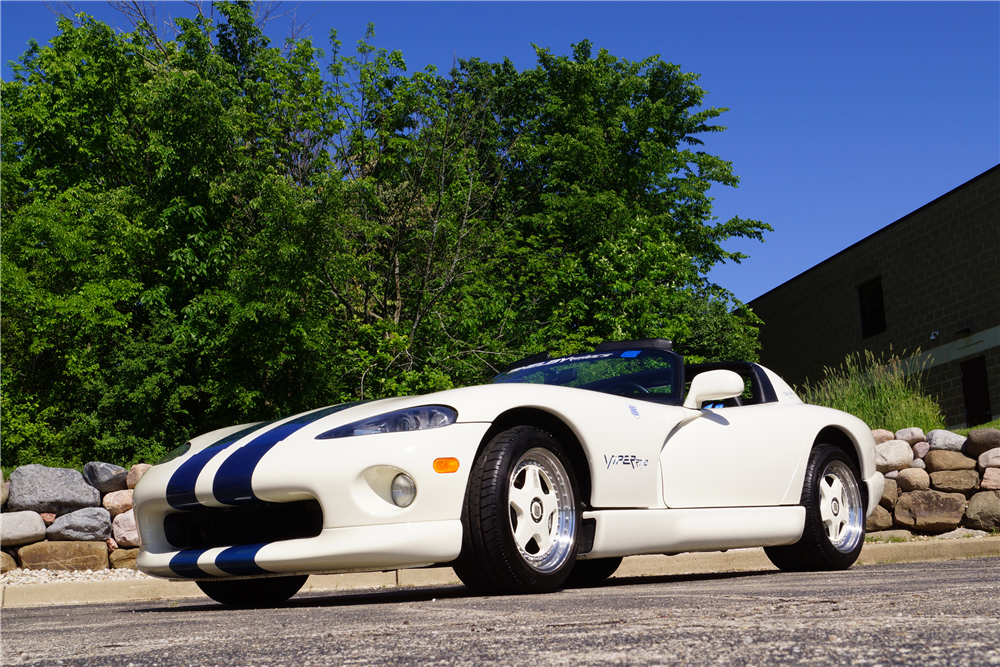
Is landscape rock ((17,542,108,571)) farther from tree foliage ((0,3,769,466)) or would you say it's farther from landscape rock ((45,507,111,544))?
tree foliage ((0,3,769,466))

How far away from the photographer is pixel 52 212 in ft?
51.4

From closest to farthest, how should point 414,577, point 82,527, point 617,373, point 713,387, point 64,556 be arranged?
point 713,387 → point 617,373 → point 414,577 → point 64,556 → point 82,527

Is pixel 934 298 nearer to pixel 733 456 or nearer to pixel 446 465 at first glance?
pixel 733 456

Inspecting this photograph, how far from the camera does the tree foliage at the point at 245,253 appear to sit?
14.6 m

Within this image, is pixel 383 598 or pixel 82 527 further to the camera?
pixel 82 527

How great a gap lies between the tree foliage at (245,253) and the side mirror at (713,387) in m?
8.44

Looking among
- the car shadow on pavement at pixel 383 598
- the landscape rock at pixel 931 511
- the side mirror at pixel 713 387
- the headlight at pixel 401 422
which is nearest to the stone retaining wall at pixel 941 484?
the landscape rock at pixel 931 511

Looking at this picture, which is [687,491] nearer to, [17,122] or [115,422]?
[115,422]

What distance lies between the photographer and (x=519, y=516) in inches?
164

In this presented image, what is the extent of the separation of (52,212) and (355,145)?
526cm

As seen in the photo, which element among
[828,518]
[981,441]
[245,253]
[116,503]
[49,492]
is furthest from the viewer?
[245,253]

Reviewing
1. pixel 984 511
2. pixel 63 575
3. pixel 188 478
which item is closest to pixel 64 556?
pixel 63 575

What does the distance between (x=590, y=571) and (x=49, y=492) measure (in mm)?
6833

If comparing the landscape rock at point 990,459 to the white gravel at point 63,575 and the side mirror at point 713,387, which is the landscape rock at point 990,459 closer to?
the side mirror at point 713,387
